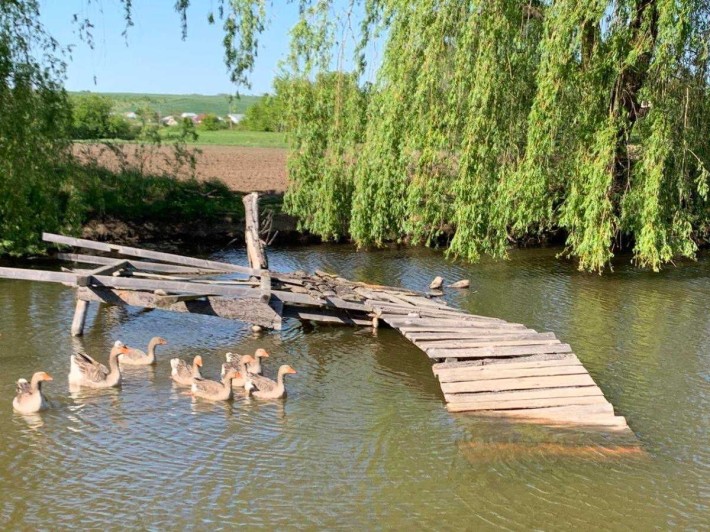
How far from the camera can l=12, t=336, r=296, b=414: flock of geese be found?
10172mm

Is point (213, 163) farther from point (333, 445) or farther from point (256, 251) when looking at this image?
point (333, 445)

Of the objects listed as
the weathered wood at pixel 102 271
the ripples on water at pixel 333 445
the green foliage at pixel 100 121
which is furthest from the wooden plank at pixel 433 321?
the green foliage at pixel 100 121

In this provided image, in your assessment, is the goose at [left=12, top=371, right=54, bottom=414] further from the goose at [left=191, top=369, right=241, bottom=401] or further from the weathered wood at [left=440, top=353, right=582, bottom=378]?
the weathered wood at [left=440, top=353, right=582, bottom=378]

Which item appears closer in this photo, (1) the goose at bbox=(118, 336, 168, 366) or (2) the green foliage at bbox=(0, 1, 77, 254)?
(1) the goose at bbox=(118, 336, 168, 366)

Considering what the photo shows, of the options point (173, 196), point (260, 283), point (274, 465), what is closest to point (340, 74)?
point (173, 196)

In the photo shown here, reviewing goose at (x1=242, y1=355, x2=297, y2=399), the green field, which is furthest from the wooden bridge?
the green field

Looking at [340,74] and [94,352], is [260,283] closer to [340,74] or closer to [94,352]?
[94,352]

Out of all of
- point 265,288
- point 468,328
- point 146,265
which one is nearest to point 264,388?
point 265,288

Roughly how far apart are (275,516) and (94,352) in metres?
5.90

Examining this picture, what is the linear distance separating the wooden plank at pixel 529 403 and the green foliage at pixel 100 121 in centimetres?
1647

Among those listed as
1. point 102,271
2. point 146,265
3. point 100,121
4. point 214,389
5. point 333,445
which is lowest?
point 333,445

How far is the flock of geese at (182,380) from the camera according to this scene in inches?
400

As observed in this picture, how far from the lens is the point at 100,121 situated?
83.2ft

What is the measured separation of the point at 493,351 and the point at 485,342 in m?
0.47
